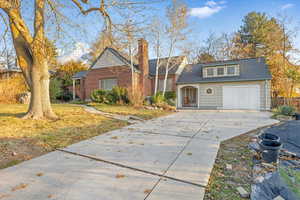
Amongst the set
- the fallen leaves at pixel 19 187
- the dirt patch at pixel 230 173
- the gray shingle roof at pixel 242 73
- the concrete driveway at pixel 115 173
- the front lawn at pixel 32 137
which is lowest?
the dirt patch at pixel 230 173

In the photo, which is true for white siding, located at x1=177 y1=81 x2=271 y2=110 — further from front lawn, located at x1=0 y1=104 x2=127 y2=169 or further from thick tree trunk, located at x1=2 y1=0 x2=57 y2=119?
thick tree trunk, located at x1=2 y1=0 x2=57 y2=119

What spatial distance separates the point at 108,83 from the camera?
655 inches

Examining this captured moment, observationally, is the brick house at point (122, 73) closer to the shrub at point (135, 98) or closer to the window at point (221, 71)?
the shrub at point (135, 98)

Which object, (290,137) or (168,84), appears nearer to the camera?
(290,137)

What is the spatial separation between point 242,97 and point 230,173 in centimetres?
1374

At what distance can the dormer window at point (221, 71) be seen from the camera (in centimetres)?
1520

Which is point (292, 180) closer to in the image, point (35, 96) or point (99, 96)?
point (35, 96)

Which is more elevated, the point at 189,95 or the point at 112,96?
the point at 189,95

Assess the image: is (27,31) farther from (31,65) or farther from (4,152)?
(4,152)

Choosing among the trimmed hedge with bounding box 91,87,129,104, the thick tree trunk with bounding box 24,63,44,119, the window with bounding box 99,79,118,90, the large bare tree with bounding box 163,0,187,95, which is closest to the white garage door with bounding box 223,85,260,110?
the large bare tree with bounding box 163,0,187,95

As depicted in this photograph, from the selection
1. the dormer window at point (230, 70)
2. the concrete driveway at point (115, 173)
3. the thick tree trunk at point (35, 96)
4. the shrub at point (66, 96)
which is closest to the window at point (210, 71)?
the dormer window at point (230, 70)

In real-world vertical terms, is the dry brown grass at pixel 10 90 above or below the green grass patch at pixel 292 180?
above

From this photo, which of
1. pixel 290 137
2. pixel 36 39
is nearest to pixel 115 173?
pixel 290 137

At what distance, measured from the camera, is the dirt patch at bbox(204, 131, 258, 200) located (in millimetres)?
2057
